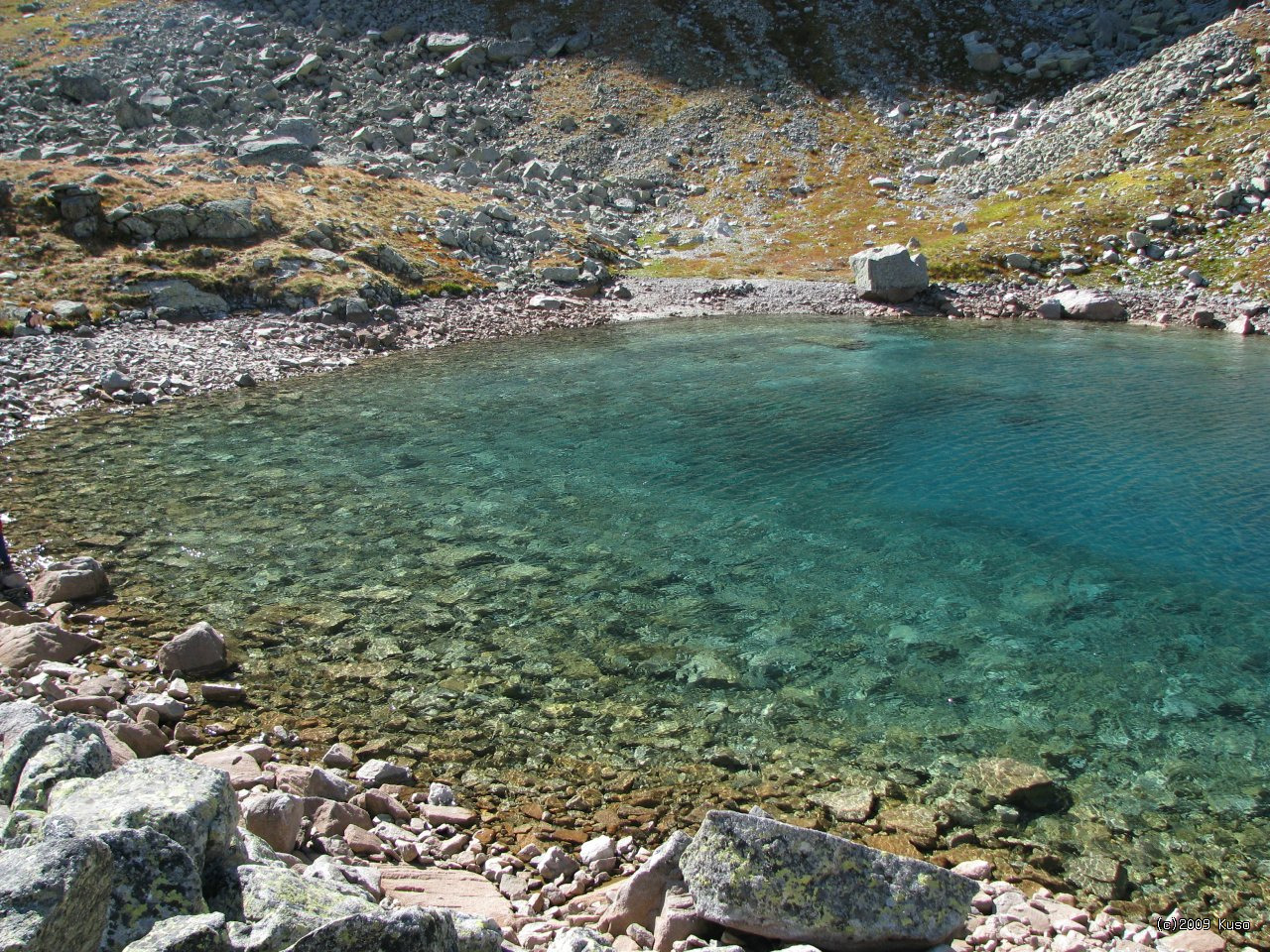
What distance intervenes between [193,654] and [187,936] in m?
10.4

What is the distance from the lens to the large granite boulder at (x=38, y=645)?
14406 millimetres

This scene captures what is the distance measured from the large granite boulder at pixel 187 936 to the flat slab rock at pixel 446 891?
3.55 m

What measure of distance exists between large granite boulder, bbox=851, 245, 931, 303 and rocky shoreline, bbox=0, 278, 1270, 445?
896mm

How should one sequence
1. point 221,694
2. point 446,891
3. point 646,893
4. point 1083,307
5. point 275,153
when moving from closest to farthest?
point 646,893 < point 446,891 < point 221,694 < point 1083,307 < point 275,153

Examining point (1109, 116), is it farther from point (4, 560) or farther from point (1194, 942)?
point (4, 560)

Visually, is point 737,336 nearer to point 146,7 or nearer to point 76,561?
point 76,561

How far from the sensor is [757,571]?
19.8 metres

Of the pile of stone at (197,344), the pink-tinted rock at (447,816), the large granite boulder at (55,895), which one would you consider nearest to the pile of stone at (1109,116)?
the pile of stone at (197,344)

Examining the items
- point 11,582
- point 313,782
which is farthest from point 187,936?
point 11,582

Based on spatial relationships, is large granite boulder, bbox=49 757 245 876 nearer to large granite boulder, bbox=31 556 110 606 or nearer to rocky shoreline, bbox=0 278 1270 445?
large granite boulder, bbox=31 556 110 606

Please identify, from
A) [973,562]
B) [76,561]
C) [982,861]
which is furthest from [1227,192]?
[76,561]

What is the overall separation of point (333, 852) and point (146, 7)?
125489mm

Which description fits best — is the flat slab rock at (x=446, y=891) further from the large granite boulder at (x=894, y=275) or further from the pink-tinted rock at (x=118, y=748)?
the large granite boulder at (x=894, y=275)

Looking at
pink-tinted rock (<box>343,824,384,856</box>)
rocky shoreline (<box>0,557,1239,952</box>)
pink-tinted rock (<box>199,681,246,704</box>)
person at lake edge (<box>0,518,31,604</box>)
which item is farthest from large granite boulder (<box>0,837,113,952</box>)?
person at lake edge (<box>0,518,31,604</box>)
